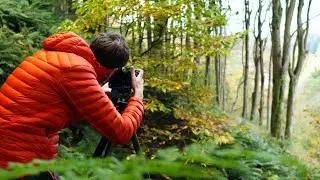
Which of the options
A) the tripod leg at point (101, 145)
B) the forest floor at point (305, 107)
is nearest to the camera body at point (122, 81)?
the tripod leg at point (101, 145)

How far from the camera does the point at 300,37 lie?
1467cm

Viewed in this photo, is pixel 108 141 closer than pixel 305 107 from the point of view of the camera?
Yes

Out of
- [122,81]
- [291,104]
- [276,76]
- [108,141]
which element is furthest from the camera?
[291,104]

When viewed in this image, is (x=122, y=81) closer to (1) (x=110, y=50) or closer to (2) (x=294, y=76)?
(1) (x=110, y=50)

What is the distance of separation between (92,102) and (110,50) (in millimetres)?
333

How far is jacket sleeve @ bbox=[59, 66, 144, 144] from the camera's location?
210 cm

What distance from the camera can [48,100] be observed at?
2.12 meters

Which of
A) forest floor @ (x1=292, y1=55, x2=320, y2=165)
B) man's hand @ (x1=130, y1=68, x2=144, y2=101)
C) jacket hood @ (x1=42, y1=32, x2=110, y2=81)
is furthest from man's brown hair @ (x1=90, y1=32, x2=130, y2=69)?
forest floor @ (x1=292, y1=55, x2=320, y2=165)

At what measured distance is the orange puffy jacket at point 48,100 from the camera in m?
2.10

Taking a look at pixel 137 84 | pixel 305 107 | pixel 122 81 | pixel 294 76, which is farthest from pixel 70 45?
pixel 305 107

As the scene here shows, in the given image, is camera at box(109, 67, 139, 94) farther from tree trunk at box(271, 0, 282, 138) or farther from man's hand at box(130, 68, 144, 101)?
tree trunk at box(271, 0, 282, 138)

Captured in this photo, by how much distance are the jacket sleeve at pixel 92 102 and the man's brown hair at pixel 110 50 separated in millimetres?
170

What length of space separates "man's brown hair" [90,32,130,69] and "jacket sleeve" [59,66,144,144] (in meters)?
0.17

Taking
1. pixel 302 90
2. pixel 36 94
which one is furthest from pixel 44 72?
pixel 302 90
